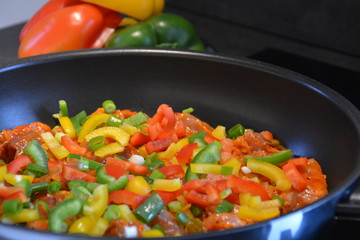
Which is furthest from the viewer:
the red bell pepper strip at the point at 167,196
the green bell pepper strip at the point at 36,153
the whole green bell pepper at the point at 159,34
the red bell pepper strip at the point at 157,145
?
the whole green bell pepper at the point at 159,34

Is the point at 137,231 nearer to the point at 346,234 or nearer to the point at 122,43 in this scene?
the point at 346,234

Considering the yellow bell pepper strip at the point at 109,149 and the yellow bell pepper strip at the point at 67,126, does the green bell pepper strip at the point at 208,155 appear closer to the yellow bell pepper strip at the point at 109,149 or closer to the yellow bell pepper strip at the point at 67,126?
the yellow bell pepper strip at the point at 109,149

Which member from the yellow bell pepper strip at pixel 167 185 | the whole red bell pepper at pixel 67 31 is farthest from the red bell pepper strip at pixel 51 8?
the yellow bell pepper strip at pixel 167 185

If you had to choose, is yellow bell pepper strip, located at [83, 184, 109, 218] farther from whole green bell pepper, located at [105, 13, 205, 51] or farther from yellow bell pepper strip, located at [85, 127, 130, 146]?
whole green bell pepper, located at [105, 13, 205, 51]

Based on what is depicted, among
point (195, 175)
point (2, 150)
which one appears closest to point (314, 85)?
point (195, 175)

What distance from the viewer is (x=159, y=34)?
3055 mm

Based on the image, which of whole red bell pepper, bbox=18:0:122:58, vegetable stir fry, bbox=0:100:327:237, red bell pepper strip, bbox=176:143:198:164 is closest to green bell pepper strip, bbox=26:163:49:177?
vegetable stir fry, bbox=0:100:327:237

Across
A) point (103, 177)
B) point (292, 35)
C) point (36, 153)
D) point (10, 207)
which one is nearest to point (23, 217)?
point (10, 207)

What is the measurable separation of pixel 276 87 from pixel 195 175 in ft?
1.71

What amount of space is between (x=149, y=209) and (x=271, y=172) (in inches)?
17.7

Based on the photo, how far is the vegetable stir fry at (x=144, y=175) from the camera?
144 centimetres

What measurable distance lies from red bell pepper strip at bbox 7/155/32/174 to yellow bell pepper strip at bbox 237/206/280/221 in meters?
0.72

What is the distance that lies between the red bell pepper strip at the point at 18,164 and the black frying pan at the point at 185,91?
29 centimetres

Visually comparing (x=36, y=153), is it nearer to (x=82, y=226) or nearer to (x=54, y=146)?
(x=54, y=146)
